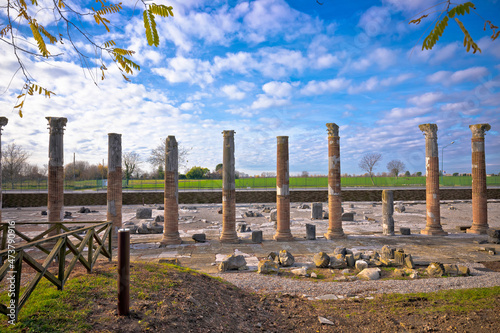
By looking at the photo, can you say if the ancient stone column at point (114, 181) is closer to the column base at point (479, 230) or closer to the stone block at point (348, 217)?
the stone block at point (348, 217)

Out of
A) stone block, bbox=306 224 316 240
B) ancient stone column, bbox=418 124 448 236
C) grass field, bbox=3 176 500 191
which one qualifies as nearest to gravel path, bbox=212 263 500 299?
stone block, bbox=306 224 316 240

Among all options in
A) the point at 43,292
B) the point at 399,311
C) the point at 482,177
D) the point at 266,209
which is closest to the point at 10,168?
the point at 266,209

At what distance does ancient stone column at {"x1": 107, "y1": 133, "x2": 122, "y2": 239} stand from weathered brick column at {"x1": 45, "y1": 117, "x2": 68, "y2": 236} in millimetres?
2089

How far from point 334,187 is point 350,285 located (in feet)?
24.4

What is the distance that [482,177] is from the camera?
1617 cm

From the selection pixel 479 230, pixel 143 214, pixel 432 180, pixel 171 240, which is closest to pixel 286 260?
pixel 171 240

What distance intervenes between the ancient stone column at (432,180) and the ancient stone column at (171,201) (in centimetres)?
1418

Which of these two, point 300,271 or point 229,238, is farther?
point 229,238

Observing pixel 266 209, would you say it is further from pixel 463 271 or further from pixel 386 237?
pixel 463 271

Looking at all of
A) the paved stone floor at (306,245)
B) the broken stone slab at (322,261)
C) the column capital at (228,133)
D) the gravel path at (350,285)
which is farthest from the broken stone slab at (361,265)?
the column capital at (228,133)

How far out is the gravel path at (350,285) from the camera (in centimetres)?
771

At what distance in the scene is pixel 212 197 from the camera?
33688 millimetres

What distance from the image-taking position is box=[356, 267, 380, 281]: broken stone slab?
28.7ft

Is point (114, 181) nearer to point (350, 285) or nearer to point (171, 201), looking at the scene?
point (171, 201)
